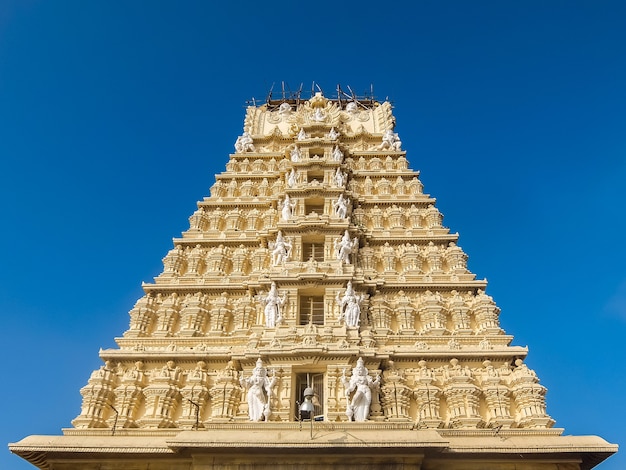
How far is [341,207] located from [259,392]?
9733mm

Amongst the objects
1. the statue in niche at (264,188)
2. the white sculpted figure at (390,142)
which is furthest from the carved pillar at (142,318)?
the white sculpted figure at (390,142)

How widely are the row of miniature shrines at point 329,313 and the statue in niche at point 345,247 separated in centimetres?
181

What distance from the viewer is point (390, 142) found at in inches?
1172

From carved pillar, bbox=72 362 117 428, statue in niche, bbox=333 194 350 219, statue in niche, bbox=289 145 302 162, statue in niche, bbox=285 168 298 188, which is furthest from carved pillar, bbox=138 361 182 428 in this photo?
statue in niche, bbox=289 145 302 162

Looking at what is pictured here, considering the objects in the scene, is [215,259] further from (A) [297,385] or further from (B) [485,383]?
(B) [485,383]

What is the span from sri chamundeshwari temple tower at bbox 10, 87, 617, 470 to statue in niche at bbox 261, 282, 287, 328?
0.05m

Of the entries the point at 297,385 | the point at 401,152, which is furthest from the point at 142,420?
the point at 401,152

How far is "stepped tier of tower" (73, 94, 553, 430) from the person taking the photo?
16.6 m

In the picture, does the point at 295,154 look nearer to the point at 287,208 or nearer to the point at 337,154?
the point at 337,154

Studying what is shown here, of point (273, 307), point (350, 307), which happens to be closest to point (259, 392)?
point (273, 307)

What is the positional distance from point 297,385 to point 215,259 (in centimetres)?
726

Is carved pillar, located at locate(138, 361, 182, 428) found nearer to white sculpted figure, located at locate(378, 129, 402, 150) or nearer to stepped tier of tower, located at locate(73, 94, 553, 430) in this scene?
stepped tier of tower, located at locate(73, 94, 553, 430)

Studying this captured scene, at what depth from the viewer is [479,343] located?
60.3ft

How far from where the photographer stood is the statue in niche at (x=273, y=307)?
741 inches
